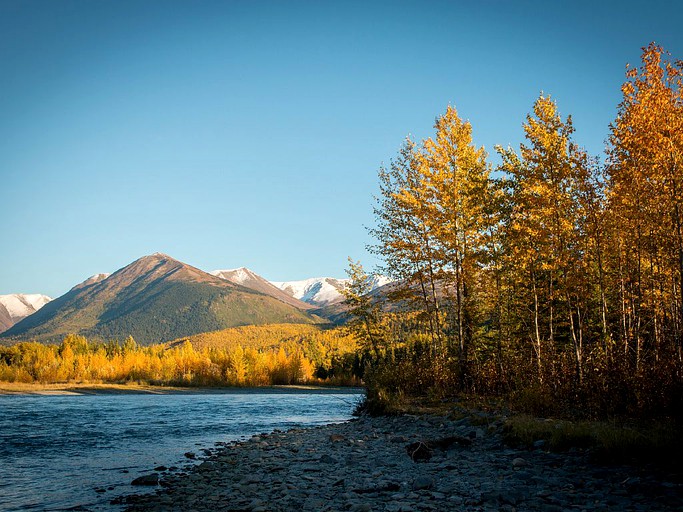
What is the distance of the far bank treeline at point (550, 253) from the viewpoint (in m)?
14.3

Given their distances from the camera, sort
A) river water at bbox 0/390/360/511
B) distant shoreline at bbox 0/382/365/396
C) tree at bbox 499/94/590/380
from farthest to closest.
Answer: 1. distant shoreline at bbox 0/382/365/396
2. tree at bbox 499/94/590/380
3. river water at bbox 0/390/360/511

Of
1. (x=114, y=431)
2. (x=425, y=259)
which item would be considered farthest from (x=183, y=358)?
(x=425, y=259)

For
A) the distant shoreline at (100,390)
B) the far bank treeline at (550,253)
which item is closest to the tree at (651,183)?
the far bank treeline at (550,253)

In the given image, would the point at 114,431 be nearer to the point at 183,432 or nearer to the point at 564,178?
the point at 183,432

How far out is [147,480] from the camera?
12102 mm

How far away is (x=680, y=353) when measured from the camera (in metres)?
11.6

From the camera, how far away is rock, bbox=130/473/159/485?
12039 millimetres

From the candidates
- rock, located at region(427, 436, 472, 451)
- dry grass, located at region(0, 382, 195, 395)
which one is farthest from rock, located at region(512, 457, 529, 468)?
dry grass, located at region(0, 382, 195, 395)

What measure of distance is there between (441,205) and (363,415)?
10996mm

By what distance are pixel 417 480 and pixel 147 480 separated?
712 cm

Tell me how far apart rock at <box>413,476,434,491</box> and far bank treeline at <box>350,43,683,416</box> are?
5.69m

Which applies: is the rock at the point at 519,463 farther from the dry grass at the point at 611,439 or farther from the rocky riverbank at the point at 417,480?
the dry grass at the point at 611,439

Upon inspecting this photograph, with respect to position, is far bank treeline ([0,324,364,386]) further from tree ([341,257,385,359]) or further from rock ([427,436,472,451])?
rock ([427,436,472,451])

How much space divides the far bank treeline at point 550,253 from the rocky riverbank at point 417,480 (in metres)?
3.19
